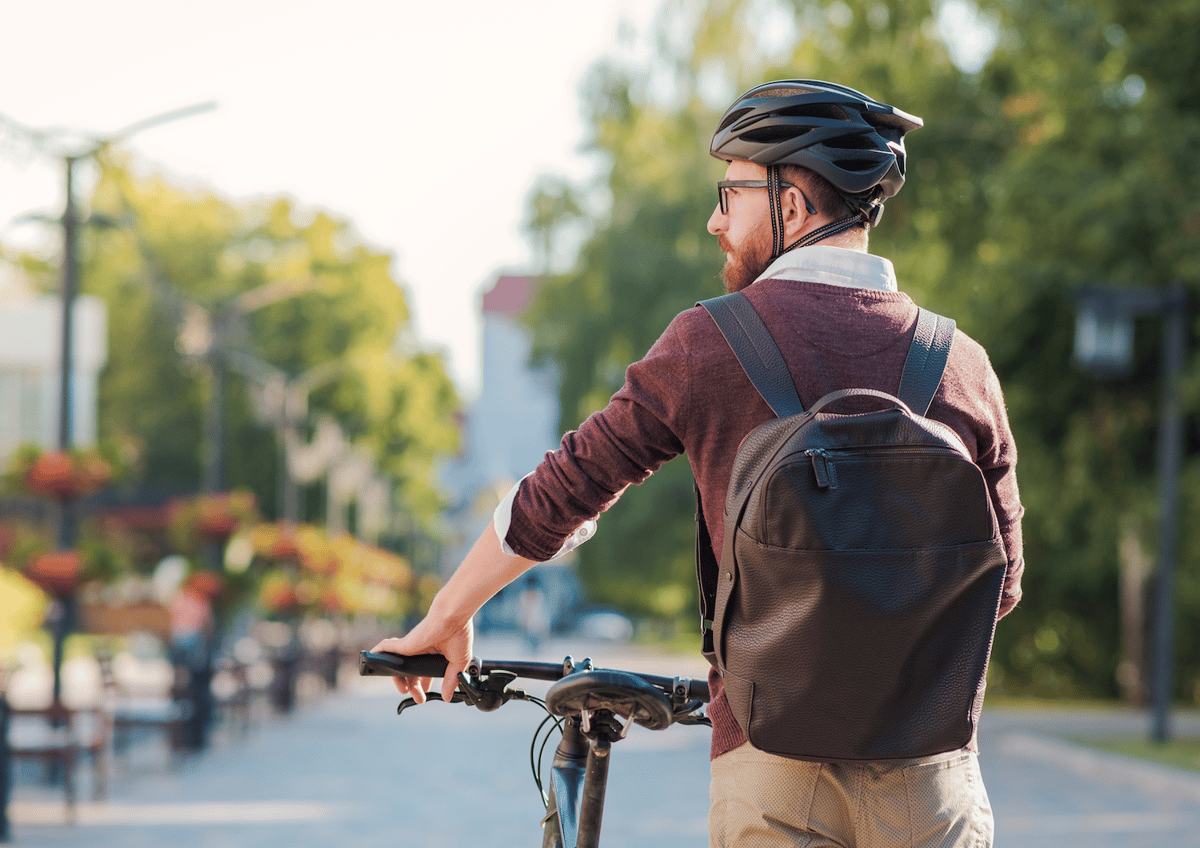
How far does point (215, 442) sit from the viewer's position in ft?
69.1

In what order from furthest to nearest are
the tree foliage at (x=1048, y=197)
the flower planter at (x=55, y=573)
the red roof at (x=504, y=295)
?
the red roof at (x=504, y=295) → the tree foliage at (x=1048, y=197) → the flower planter at (x=55, y=573)

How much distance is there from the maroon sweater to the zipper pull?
6.7 inches

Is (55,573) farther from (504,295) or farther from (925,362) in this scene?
(504,295)

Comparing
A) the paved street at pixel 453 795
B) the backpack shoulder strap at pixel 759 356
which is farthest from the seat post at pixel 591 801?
the paved street at pixel 453 795

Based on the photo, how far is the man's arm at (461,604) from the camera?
2168mm

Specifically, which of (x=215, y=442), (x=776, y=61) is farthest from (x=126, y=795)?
(x=776, y=61)

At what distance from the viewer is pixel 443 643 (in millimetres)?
2289

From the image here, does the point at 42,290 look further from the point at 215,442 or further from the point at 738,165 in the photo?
the point at 738,165

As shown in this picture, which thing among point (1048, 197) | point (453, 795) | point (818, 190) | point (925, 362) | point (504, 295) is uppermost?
point (504, 295)

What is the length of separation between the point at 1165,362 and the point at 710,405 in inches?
601

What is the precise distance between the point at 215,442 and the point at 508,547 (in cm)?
1953

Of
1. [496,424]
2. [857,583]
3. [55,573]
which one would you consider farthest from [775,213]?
[496,424]

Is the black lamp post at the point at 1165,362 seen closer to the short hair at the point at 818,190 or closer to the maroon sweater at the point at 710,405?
the short hair at the point at 818,190

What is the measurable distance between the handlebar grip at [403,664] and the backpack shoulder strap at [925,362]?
→ 0.78 m
